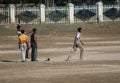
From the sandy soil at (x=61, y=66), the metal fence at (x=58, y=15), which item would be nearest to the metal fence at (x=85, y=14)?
the metal fence at (x=58, y=15)

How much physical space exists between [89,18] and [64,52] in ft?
70.1

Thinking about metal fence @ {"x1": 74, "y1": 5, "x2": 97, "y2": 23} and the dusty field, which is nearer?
the dusty field

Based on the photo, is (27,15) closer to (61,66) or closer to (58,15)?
(58,15)

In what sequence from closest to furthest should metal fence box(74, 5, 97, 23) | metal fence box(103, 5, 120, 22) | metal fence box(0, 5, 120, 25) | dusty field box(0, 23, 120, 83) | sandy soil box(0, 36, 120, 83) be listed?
sandy soil box(0, 36, 120, 83) < dusty field box(0, 23, 120, 83) < metal fence box(0, 5, 120, 25) < metal fence box(74, 5, 97, 23) < metal fence box(103, 5, 120, 22)

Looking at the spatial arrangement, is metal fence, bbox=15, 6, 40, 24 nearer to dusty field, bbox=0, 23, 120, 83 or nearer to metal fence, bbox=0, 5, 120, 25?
metal fence, bbox=0, 5, 120, 25

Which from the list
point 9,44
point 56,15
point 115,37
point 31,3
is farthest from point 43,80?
point 31,3

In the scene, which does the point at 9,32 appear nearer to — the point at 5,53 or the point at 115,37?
the point at 115,37

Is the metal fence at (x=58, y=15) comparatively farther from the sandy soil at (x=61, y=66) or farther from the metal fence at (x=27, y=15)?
the sandy soil at (x=61, y=66)

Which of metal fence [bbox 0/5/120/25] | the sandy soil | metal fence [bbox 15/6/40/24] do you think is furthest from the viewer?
metal fence [bbox 0/5/120/25]

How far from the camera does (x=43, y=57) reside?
100 ft

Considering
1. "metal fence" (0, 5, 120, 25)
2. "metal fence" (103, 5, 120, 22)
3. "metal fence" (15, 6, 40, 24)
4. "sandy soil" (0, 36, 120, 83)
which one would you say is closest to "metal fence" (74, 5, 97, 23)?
"metal fence" (0, 5, 120, 25)

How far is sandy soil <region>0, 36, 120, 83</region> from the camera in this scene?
21681 mm

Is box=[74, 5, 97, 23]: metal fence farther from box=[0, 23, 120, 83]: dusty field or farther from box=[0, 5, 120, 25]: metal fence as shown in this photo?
box=[0, 23, 120, 83]: dusty field

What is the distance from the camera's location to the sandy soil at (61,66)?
854 inches
